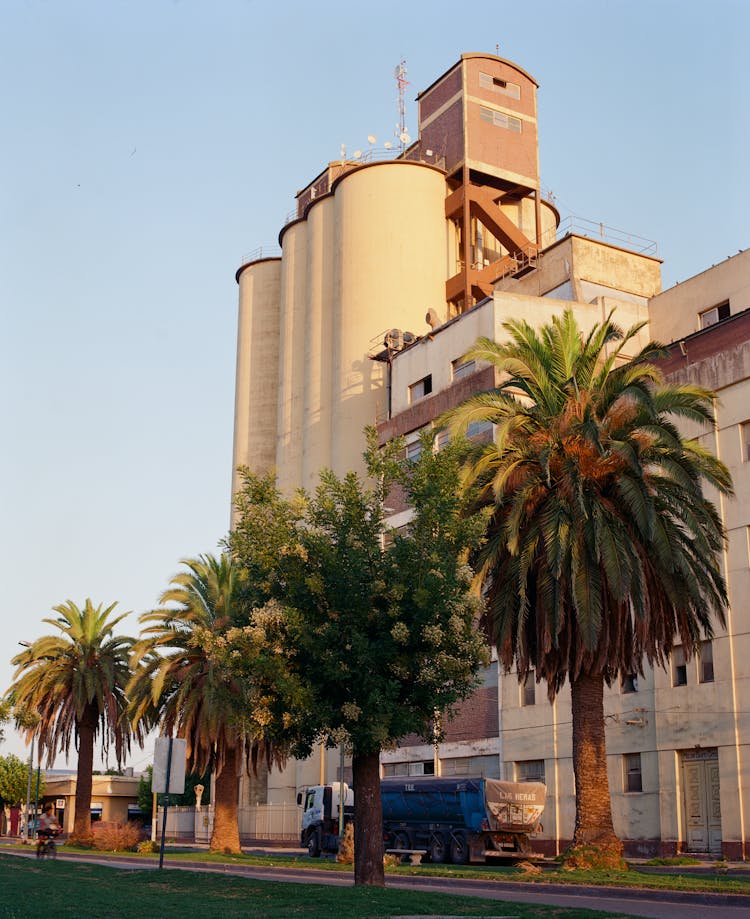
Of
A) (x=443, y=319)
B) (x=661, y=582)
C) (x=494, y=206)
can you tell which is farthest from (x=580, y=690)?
(x=494, y=206)

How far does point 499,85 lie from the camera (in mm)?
75562

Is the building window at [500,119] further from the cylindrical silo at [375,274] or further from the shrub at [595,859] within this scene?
the shrub at [595,859]

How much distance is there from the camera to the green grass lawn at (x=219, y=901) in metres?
15.3

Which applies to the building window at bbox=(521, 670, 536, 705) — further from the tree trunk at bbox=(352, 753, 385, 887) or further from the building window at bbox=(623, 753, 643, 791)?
the tree trunk at bbox=(352, 753, 385, 887)

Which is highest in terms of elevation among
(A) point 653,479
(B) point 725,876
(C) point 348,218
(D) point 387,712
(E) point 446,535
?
(C) point 348,218

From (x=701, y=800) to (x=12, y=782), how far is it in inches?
3136

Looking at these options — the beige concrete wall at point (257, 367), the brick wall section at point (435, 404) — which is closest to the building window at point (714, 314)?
the brick wall section at point (435, 404)

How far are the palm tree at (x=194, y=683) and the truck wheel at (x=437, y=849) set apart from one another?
6.80 metres

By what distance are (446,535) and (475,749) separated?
109 ft

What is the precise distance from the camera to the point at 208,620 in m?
44.6

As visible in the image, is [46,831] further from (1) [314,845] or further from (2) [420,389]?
(2) [420,389]

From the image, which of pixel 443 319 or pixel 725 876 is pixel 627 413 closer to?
pixel 725 876

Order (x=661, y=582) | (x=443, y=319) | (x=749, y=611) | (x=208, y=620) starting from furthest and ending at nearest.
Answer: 1. (x=443, y=319)
2. (x=208, y=620)
3. (x=749, y=611)
4. (x=661, y=582)

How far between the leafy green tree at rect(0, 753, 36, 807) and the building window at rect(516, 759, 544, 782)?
215ft
